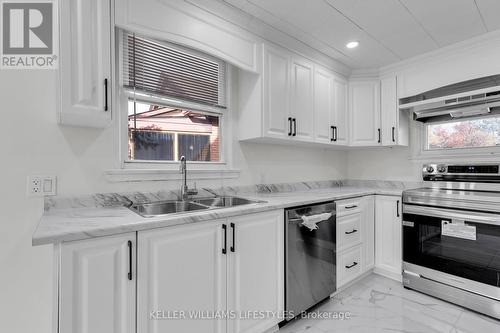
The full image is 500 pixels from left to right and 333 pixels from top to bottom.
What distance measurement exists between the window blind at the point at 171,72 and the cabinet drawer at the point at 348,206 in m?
1.45

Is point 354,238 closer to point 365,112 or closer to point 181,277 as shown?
point 365,112

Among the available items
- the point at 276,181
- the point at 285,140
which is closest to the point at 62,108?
the point at 285,140

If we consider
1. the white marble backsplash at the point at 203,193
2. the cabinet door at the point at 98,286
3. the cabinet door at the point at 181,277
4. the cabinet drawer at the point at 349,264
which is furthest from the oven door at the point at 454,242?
the cabinet door at the point at 98,286

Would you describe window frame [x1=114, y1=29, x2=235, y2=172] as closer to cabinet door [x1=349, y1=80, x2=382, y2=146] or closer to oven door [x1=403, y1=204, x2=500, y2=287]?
cabinet door [x1=349, y1=80, x2=382, y2=146]

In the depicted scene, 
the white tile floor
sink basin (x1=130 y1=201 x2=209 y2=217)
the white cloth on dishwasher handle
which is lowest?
the white tile floor

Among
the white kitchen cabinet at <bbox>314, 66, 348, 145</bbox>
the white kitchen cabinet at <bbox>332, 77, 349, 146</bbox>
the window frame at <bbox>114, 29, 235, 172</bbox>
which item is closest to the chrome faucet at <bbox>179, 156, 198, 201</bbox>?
the window frame at <bbox>114, 29, 235, 172</bbox>

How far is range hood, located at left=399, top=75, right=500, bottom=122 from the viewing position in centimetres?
231

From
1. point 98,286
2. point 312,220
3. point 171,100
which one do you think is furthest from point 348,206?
point 98,286

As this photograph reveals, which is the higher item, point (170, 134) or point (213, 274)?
point (170, 134)

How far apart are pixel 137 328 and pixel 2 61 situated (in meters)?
1.61

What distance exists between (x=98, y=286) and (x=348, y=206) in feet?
7.03

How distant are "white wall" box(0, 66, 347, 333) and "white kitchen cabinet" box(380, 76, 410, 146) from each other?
9.67 feet

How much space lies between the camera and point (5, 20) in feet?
4.66

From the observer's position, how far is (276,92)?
7.68ft
